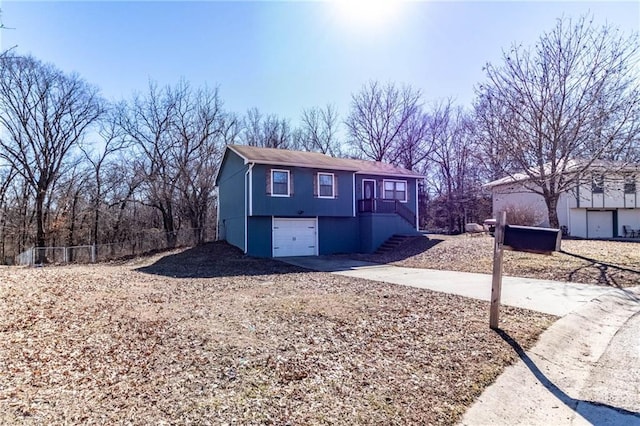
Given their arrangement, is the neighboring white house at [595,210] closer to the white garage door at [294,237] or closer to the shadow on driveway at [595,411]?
the white garage door at [294,237]

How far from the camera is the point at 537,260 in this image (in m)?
12.6

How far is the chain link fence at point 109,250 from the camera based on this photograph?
68.8ft

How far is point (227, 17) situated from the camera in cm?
1111

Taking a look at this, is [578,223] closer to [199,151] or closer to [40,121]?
[199,151]

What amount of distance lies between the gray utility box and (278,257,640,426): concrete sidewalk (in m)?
1.27

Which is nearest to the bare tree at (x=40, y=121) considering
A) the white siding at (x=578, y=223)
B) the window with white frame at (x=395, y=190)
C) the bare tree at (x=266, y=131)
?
the bare tree at (x=266, y=131)

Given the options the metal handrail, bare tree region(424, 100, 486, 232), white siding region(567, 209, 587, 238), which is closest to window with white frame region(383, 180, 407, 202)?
the metal handrail

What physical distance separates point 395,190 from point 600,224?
17184mm

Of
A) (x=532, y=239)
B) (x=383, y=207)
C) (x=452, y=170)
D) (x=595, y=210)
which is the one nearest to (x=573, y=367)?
(x=532, y=239)

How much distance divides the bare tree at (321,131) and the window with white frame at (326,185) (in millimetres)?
18027

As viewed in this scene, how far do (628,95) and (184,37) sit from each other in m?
16.0

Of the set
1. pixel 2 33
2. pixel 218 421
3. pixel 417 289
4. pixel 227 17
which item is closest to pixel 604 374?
pixel 218 421

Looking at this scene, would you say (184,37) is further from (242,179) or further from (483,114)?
(483,114)

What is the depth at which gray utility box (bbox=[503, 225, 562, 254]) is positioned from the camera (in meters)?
4.83
